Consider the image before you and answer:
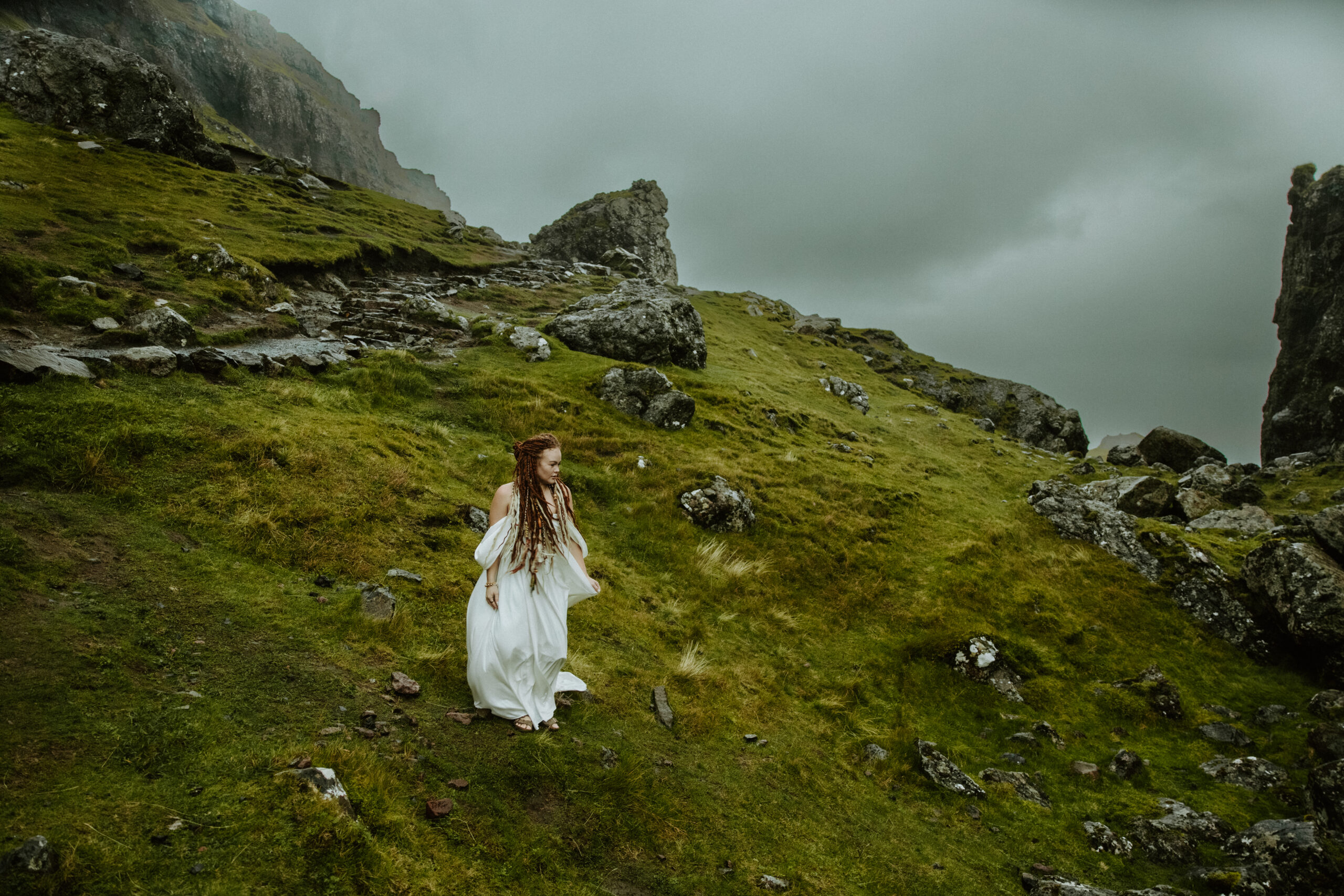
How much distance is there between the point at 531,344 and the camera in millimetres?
27703

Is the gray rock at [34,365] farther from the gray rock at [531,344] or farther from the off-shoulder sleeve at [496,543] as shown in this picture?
the gray rock at [531,344]

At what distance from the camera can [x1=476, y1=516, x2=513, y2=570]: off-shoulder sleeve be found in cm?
820

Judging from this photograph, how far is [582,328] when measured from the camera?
30.5 metres

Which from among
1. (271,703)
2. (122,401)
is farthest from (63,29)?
(271,703)

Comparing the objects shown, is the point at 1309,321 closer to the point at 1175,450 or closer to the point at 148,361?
the point at 1175,450

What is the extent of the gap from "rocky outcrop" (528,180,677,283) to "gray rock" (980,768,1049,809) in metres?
78.4

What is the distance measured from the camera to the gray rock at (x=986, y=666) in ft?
46.0

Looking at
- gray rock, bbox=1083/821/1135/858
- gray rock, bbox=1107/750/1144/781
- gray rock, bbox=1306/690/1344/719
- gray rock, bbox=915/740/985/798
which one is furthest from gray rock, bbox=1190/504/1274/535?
gray rock, bbox=915/740/985/798

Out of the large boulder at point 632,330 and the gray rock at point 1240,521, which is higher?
the large boulder at point 632,330

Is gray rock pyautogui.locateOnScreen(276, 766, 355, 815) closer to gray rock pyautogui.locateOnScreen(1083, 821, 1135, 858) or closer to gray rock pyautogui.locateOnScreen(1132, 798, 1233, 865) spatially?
gray rock pyautogui.locateOnScreen(1083, 821, 1135, 858)

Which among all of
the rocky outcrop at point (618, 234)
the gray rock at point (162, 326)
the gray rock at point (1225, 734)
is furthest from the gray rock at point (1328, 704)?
the rocky outcrop at point (618, 234)

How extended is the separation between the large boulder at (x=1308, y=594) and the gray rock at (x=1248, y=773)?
16.4 feet

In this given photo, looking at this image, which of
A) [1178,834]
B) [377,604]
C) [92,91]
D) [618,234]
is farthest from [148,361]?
[618,234]

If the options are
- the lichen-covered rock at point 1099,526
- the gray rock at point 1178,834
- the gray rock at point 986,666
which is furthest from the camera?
the lichen-covered rock at point 1099,526
